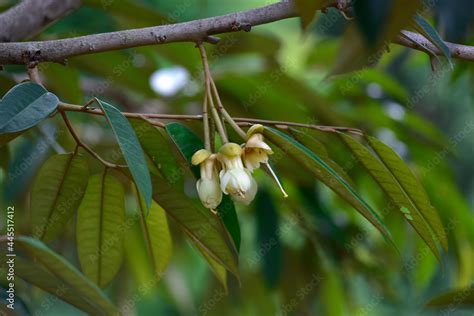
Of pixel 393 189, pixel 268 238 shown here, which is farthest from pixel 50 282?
pixel 268 238

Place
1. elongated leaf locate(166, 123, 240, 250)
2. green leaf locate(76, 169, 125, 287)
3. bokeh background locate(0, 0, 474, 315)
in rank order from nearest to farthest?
1. elongated leaf locate(166, 123, 240, 250)
2. green leaf locate(76, 169, 125, 287)
3. bokeh background locate(0, 0, 474, 315)

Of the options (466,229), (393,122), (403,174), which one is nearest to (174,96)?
(393,122)

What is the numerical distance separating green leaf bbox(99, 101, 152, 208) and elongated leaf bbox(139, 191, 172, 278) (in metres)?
0.25

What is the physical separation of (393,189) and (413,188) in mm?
30

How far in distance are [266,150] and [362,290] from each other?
Result: 310 cm

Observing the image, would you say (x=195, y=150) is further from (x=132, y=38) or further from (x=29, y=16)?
(x=29, y=16)

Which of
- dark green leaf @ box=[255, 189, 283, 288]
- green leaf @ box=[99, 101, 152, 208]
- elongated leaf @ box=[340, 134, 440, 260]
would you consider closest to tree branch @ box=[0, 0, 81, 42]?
green leaf @ box=[99, 101, 152, 208]

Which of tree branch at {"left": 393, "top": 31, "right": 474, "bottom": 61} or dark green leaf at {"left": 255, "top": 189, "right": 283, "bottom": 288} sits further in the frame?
dark green leaf at {"left": 255, "top": 189, "right": 283, "bottom": 288}

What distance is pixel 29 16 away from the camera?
37.8 inches

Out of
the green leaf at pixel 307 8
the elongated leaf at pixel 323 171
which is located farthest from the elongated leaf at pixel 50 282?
the green leaf at pixel 307 8

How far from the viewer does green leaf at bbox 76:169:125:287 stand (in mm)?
882

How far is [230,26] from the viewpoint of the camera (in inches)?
28.0

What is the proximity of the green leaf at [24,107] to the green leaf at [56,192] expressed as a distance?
0.53 feet

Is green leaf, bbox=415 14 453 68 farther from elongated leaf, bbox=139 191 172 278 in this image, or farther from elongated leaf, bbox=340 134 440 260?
elongated leaf, bbox=139 191 172 278
